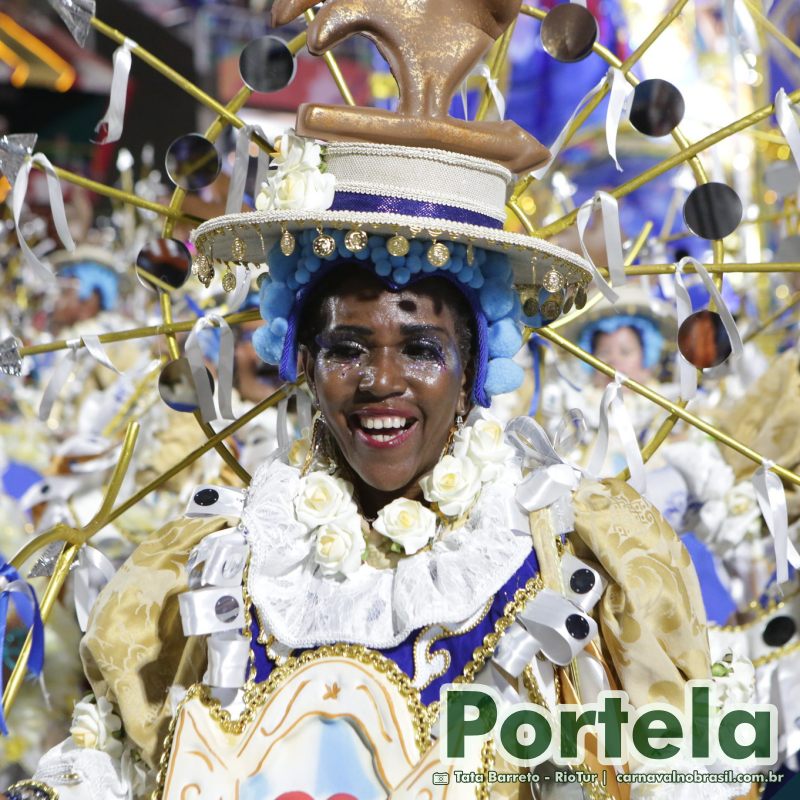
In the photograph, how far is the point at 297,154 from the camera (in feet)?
6.36

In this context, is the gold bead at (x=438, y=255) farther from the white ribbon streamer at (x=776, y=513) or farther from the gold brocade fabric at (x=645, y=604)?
the white ribbon streamer at (x=776, y=513)

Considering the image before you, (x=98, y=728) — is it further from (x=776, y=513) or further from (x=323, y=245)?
(x=776, y=513)

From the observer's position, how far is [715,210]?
2.11m

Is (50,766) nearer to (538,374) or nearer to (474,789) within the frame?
(474,789)

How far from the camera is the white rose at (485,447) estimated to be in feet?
6.37

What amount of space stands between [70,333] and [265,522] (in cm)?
554

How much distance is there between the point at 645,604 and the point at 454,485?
0.34 m

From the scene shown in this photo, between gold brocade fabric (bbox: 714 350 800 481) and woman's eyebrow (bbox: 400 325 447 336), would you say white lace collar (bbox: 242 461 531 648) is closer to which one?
woman's eyebrow (bbox: 400 325 447 336)

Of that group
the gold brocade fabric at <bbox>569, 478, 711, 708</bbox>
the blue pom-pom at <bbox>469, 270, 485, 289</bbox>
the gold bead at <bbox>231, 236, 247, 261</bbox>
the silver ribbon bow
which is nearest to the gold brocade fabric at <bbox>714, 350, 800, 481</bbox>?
the gold brocade fabric at <bbox>569, 478, 711, 708</bbox>

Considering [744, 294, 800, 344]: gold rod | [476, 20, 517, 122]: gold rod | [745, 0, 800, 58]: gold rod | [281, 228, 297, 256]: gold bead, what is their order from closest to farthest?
[281, 228, 297, 256]: gold bead, [745, 0, 800, 58]: gold rod, [476, 20, 517, 122]: gold rod, [744, 294, 800, 344]: gold rod

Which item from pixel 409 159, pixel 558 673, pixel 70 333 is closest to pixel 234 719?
pixel 558 673

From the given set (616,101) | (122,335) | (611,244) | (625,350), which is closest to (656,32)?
(616,101)

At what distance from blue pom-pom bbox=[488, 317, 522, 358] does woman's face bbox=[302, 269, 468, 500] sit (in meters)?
0.10

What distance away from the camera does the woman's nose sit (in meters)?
1.86
